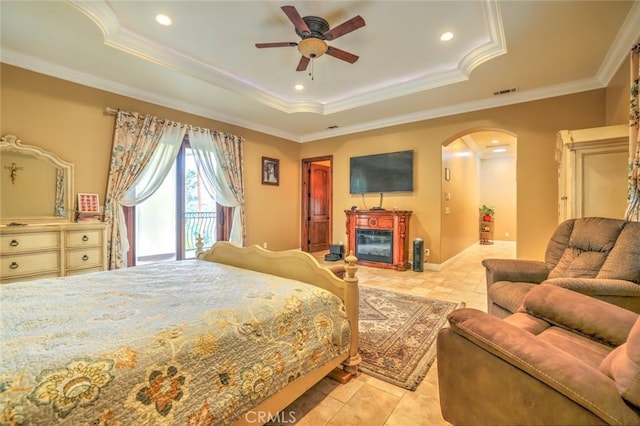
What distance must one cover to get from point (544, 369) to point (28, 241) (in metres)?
4.06

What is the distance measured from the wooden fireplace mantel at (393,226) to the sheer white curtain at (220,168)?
86.2 inches

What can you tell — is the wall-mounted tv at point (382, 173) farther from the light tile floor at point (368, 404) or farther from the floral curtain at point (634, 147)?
the light tile floor at point (368, 404)

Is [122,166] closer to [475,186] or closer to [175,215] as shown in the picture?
[175,215]

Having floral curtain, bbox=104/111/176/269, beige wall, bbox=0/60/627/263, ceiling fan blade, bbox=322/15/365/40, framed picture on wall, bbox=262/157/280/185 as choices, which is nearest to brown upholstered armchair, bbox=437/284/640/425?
ceiling fan blade, bbox=322/15/365/40

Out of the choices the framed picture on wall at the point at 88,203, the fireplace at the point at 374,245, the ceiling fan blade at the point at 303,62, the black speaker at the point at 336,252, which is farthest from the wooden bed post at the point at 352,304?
the black speaker at the point at 336,252

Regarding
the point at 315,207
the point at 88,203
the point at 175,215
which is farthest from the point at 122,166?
the point at 315,207

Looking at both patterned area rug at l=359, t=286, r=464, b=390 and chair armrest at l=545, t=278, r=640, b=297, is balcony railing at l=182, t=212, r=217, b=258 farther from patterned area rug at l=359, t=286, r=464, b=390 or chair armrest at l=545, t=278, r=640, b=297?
chair armrest at l=545, t=278, r=640, b=297

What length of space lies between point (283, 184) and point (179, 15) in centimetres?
376

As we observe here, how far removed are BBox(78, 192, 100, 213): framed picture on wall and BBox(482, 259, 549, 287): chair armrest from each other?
176 inches

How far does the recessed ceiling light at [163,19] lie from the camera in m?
2.62

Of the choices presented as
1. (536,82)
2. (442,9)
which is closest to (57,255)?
(442,9)

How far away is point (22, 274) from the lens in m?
2.72

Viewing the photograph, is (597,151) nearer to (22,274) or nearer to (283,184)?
(283,184)

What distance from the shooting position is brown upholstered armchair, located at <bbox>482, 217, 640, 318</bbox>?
1.70 meters
